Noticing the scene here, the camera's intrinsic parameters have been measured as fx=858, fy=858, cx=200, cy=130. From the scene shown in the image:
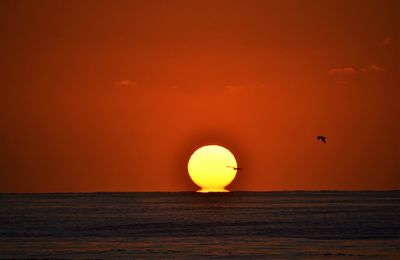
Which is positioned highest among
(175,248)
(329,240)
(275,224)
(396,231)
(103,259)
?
(275,224)

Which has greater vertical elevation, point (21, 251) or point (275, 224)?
point (275, 224)

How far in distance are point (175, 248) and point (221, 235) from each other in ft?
47.6

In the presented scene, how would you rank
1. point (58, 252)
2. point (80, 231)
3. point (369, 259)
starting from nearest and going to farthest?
point (369, 259), point (58, 252), point (80, 231)

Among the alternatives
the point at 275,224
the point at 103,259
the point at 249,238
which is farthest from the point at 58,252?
the point at 275,224

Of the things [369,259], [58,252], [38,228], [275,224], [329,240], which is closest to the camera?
[369,259]

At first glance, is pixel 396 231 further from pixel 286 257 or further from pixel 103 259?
pixel 103 259

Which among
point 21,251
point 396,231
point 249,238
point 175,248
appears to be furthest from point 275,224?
point 21,251

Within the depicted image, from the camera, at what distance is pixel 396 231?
7519cm

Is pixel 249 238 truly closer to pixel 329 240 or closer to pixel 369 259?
pixel 329 240

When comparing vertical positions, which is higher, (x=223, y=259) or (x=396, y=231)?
(x=396, y=231)

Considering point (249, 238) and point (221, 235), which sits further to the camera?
point (221, 235)

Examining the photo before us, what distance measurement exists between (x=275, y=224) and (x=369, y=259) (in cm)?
4130

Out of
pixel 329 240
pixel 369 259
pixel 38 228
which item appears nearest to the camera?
pixel 369 259

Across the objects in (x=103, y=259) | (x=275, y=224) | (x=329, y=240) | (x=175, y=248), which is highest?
(x=275, y=224)
